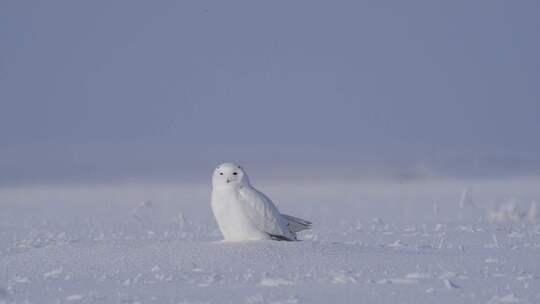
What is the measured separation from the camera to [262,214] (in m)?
11.4

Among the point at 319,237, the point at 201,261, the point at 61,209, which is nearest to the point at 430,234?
the point at 319,237

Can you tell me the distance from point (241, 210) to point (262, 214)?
204 mm

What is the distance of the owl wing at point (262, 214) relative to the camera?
11359mm

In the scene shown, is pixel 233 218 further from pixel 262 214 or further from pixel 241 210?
pixel 262 214

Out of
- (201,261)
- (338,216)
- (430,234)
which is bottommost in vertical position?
(201,261)

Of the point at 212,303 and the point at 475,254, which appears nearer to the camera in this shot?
the point at 212,303

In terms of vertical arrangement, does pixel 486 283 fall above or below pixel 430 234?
below

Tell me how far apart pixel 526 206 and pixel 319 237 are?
800 centimetres

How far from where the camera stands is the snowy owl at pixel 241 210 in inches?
448

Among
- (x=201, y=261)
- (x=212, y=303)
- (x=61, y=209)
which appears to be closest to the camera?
(x=212, y=303)

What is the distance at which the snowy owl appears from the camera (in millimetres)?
11367

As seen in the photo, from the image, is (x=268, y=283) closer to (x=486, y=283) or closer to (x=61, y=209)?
(x=486, y=283)

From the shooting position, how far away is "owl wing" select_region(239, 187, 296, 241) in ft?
37.3

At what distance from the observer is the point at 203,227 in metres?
17.7
